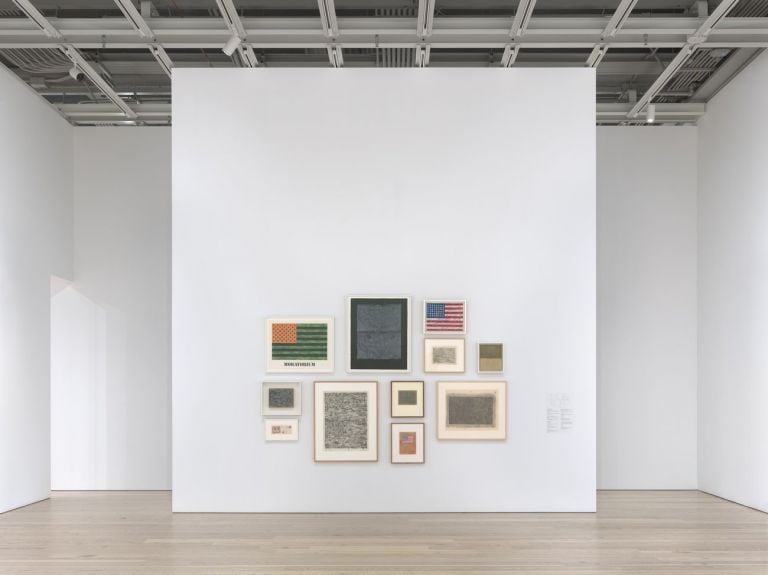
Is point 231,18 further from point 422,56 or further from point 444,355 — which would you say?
point 444,355

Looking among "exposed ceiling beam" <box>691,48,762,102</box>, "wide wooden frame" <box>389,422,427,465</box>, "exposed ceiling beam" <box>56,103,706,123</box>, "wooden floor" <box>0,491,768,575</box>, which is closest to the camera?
"wooden floor" <box>0,491,768,575</box>

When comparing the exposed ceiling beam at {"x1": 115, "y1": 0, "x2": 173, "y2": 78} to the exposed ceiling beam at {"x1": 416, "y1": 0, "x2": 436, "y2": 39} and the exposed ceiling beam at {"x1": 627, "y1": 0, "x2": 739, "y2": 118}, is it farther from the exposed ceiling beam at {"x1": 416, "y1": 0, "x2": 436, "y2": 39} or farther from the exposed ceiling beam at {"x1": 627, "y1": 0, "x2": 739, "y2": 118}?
the exposed ceiling beam at {"x1": 627, "y1": 0, "x2": 739, "y2": 118}

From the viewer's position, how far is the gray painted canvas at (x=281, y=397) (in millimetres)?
7512

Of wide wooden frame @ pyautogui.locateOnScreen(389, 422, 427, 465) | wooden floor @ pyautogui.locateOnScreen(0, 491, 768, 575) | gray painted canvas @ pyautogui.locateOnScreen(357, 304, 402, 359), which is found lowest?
wooden floor @ pyautogui.locateOnScreen(0, 491, 768, 575)

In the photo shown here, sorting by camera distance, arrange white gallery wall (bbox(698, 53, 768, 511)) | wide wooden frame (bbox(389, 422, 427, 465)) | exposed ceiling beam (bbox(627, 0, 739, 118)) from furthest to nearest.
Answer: white gallery wall (bbox(698, 53, 768, 511)) → wide wooden frame (bbox(389, 422, 427, 465)) → exposed ceiling beam (bbox(627, 0, 739, 118))

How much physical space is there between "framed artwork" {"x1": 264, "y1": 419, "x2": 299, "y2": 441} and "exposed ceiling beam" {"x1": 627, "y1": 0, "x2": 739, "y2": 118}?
17.3ft

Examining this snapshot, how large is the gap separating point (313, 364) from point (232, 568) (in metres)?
2.34

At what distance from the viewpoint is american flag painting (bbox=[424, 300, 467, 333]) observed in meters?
7.58

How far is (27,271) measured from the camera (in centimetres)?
836

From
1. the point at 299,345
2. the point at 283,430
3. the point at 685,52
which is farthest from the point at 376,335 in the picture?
the point at 685,52

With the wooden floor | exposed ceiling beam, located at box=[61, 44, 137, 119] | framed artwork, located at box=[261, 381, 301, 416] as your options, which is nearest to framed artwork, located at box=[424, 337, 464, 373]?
framed artwork, located at box=[261, 381, 301, 416]

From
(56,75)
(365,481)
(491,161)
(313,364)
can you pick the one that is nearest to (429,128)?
(491,161)

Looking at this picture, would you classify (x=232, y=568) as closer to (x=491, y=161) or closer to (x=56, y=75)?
(x=491, y=161)

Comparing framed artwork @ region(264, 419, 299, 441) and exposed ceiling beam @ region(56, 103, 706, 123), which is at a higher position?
exposed ceiling beam @ region(56, 103, 706, 123)
